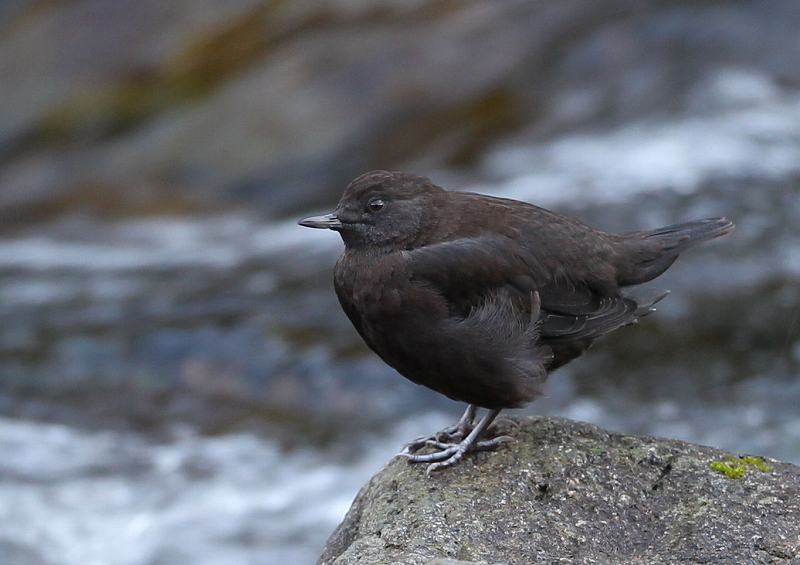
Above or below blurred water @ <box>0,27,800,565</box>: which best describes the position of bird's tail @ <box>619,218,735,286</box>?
below

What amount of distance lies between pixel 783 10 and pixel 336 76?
13.1 feet

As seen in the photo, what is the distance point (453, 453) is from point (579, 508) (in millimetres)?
557

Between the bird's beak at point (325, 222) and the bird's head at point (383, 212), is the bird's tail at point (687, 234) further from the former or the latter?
the bird's beak at point (325, 222)

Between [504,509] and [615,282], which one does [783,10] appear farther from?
[504,509]

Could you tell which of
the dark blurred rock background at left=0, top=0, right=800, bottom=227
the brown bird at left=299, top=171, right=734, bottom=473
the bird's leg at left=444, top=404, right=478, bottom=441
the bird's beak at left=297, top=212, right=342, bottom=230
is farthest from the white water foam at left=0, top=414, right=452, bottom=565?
the dark blurred rock background at left=0, top=0, right=800, bottom=227

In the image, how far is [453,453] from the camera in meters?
3.82

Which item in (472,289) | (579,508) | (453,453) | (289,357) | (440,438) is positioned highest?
(289,357)

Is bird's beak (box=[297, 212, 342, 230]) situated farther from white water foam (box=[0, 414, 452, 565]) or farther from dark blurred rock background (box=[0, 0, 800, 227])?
dark blurred rock background (box=[0, 0, 800, 227])

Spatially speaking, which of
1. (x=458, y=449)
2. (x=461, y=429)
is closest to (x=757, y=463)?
(x=458, y=449)

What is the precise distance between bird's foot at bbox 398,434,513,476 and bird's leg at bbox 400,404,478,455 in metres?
0.04

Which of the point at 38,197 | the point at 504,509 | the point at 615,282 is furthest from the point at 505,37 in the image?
the point at 504,509

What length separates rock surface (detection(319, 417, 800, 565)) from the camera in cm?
317

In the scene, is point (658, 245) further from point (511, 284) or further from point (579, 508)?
point (579, 508)

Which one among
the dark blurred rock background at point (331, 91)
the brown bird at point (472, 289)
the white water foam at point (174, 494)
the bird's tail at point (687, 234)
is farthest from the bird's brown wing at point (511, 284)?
the dark blurred rock background at point (331, 91)
